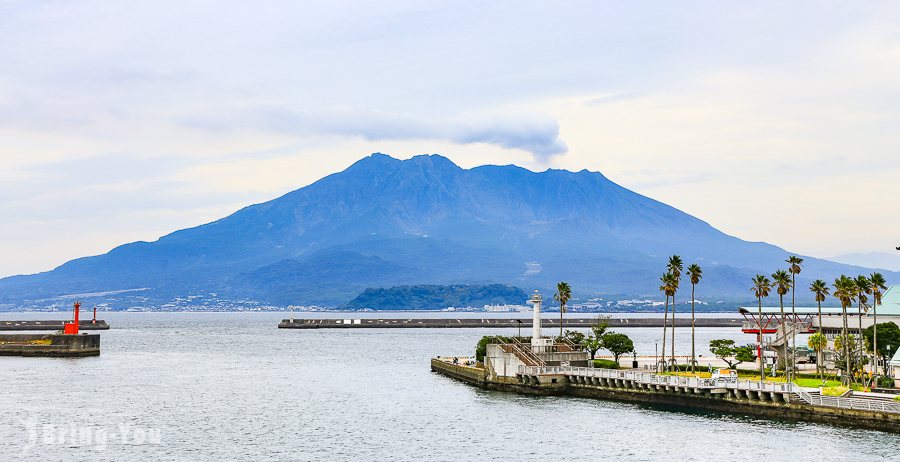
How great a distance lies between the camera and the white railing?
185ft

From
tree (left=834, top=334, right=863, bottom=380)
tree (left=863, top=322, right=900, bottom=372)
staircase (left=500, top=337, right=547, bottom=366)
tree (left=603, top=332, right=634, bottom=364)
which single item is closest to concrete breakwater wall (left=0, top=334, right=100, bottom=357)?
staircase (left=500, top=337, right=547, bottom=366)

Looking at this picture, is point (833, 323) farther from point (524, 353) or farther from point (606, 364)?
point (524, 353)

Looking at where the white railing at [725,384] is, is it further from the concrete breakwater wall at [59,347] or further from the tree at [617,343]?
the concrete breakwater wall at [59,347]

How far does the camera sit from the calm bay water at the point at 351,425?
53906 millimetres

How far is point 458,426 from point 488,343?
23.7 metres

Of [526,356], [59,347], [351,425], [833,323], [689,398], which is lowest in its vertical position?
[351,425]

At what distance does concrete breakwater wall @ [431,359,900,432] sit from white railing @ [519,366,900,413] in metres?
0.42

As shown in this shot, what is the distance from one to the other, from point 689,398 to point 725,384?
137 inches

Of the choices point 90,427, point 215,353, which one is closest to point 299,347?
point 215,353

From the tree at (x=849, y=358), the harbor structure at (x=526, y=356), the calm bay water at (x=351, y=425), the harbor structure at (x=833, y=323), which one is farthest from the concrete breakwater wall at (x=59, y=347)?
the tree at (x=849, y=358)

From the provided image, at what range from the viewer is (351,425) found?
66312 mm

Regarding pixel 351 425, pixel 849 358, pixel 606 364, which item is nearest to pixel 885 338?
pixel 849 358

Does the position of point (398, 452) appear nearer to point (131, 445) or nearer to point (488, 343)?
point (131, 445)

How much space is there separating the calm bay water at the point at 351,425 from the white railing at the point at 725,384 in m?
2.15
